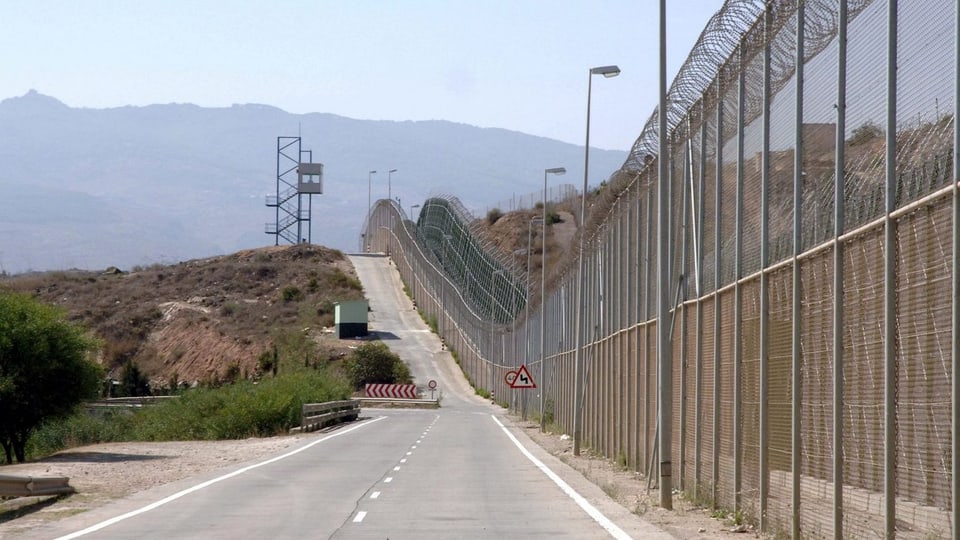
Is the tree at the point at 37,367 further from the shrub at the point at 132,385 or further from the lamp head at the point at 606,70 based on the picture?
the shrub at the point at 132,385

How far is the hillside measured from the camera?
388ft

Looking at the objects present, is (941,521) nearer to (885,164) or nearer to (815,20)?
(885,164)

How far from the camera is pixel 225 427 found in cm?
4916

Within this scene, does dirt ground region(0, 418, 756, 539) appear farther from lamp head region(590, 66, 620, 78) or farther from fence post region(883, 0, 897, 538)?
lamp head region(590, 66, 620, 78)

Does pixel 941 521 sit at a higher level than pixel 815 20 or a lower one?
lower

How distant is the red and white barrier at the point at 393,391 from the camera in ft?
291

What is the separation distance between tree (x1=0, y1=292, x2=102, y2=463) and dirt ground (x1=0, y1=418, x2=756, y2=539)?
1.74 meters

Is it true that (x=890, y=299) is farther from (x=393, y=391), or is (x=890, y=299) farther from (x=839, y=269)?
(x=393, y=391)

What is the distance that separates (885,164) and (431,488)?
44.3 ft

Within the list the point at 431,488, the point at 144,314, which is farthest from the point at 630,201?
the point at 144,314

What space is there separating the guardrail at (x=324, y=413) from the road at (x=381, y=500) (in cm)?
887

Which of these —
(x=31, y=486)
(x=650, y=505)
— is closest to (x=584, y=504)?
(x=650, y=505)

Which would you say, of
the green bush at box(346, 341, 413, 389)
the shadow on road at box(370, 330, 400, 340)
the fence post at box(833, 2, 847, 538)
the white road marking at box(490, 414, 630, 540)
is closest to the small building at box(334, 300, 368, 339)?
the shadow on road at box(370, 330, 400, 340)

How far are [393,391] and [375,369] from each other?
1630cm
